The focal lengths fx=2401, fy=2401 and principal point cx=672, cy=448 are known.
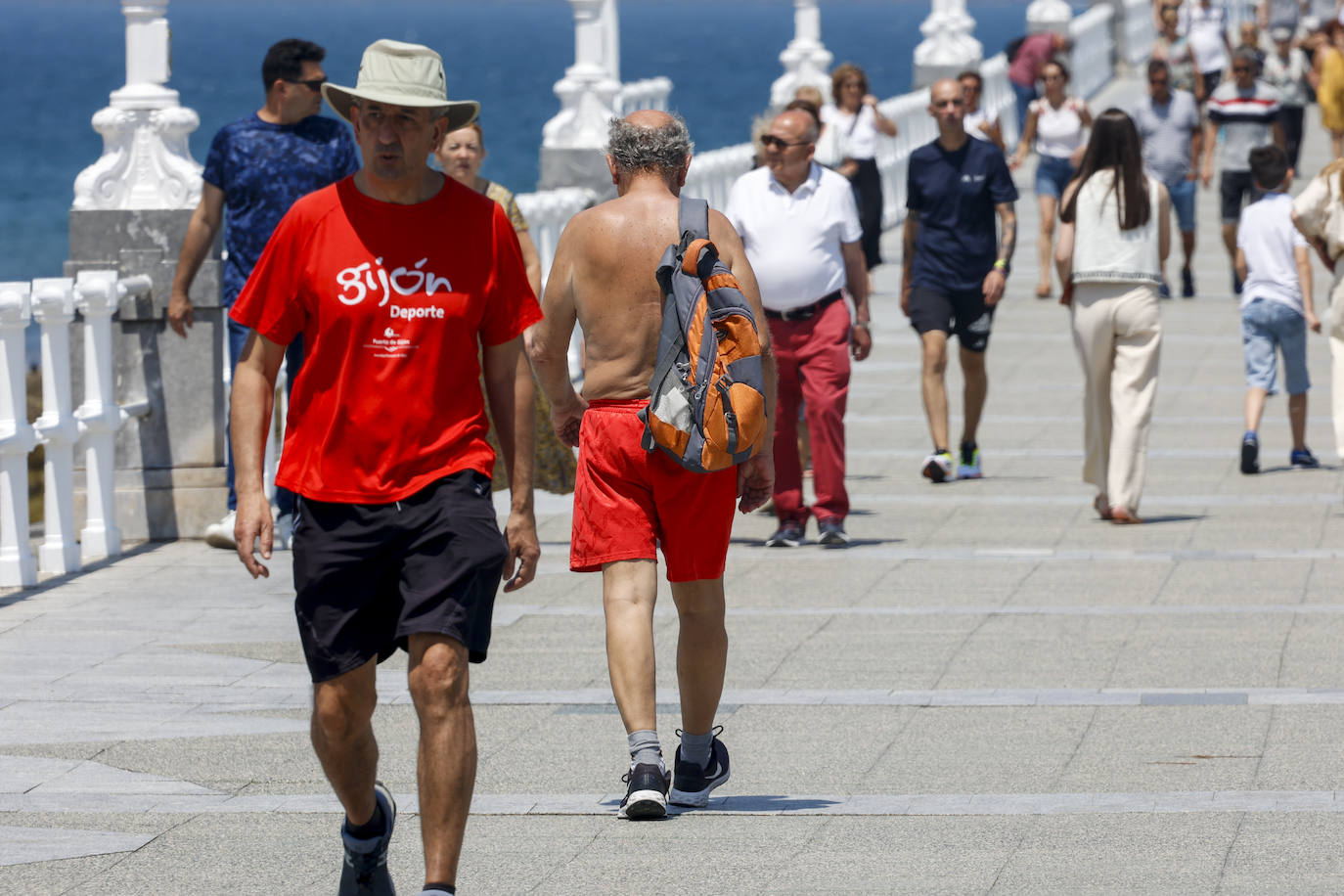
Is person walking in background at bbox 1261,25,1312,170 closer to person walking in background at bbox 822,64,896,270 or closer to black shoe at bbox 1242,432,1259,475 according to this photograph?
person walking in background at bbox 822,64,896,270

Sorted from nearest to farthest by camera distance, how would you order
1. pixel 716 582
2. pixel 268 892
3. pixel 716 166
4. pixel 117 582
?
pixel 268 892, pixel 716 582, pixel 117 582, pixel 716 166

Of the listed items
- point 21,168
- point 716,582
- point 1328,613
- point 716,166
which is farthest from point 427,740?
point 21,168

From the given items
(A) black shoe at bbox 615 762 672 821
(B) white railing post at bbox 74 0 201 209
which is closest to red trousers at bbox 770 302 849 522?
(B) white railing post at bbox 74 0 201 209

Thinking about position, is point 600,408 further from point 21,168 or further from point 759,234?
point 21,168

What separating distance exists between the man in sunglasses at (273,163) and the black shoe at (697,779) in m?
3.66

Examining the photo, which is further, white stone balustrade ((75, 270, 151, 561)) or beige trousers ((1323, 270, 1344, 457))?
beige trousers ((1323, 270, 1344, 457))

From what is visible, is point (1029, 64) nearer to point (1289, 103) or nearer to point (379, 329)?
point (1289, 103)

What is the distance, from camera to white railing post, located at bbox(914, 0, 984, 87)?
2606cm

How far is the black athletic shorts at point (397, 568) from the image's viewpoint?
201 inches

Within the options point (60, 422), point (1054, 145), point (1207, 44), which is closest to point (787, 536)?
point (60, 422)

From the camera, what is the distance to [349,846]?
525 cm

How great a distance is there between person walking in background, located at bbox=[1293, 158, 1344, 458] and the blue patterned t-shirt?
4502 millimetres

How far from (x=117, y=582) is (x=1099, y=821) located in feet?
16.4

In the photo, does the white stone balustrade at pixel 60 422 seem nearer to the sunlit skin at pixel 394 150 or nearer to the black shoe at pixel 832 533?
the black shoe at pixel 832 533
